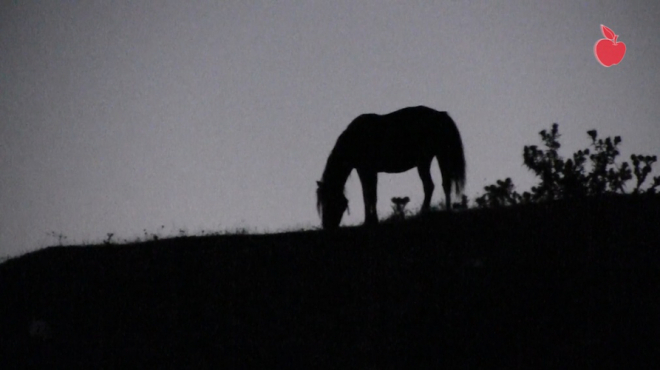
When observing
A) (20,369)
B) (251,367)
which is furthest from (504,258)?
(20,369)

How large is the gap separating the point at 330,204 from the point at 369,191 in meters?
0.94

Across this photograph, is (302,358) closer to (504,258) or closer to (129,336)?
(129,336)

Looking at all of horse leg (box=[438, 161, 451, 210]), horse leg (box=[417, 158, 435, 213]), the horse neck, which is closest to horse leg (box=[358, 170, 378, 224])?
the horse neck

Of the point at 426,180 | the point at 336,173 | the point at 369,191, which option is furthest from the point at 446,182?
the point at 336,173

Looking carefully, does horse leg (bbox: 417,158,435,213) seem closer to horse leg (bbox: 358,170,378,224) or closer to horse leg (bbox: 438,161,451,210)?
horse leg (bbox: 438,161,451,210)

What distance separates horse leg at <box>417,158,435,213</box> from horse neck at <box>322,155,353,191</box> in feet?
5.51

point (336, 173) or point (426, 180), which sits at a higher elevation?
point (336, 173)

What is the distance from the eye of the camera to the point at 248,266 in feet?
41.0

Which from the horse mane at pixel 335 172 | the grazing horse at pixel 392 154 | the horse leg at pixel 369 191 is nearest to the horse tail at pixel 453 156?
the grazing horse at pixel 392 154

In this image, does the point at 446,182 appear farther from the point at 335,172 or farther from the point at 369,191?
the point at 335,172

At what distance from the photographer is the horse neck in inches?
638

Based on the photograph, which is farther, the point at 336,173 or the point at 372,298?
the point at 336,173

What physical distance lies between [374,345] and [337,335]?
2.20ft

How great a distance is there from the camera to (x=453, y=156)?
1587 cm
